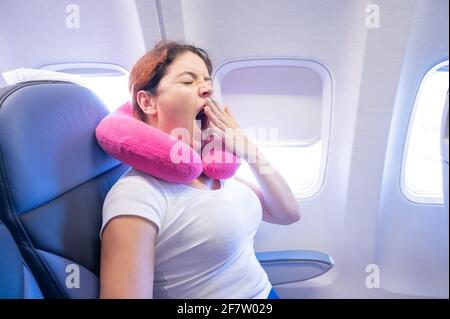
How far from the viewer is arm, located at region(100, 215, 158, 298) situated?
63cm

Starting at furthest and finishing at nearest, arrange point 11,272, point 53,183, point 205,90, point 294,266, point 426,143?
1. point 426,143
2. point 294,266
3. point 205,90
4. point 53,183
5. point 11,272

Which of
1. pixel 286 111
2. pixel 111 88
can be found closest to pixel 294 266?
pixel 286 111

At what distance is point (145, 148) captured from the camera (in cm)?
75

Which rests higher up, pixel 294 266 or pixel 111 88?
pixel 111 88

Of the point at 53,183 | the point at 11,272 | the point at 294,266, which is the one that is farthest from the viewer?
the point at 294,266

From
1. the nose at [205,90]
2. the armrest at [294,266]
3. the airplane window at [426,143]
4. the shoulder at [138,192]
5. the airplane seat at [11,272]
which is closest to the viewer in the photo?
the airplane seat at [11,272]

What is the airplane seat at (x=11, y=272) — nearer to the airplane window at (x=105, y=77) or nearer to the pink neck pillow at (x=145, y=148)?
the pink neck pillow at (x=145, y=148)

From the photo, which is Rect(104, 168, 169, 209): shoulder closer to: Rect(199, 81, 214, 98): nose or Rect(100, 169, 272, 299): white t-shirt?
Rect(100, 169, 272, 299): white t-shirt

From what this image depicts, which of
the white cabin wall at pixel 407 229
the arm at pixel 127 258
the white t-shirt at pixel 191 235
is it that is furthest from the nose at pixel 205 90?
the white cabin wall at pixel 407 229

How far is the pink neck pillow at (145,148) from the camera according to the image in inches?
29.3

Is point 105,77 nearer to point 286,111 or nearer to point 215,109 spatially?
point 215,109

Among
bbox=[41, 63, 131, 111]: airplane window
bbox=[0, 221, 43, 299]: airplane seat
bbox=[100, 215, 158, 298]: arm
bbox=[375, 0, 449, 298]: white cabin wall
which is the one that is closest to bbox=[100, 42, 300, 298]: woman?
Answer: bbox=[100, 215, 158, 298]: arm

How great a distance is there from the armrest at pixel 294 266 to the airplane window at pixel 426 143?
561mm

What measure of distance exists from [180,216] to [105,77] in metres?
0.78
